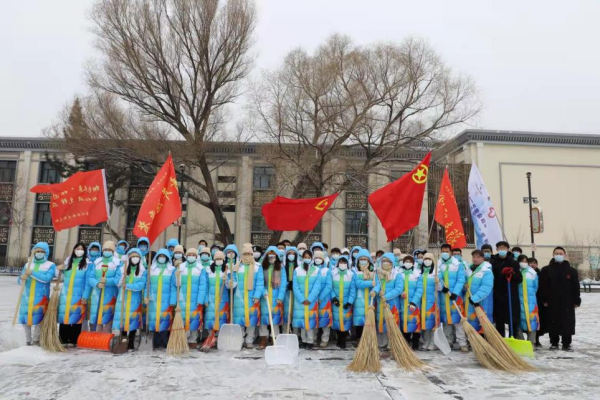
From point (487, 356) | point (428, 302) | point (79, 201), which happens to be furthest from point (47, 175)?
point (487, 356)

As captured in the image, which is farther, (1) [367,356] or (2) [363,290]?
(2) [363,290]

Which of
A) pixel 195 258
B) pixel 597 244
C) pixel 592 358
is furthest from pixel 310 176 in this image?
pixel 597 244

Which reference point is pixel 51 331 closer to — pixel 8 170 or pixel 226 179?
pixel 226 179

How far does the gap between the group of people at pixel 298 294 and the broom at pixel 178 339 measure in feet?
1.14

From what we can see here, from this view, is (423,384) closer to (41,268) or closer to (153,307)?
(153,307)

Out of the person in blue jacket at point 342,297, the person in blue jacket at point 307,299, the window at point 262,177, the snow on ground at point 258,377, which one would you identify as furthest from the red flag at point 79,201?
the window at point 262,177

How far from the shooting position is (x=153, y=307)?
7160 mm

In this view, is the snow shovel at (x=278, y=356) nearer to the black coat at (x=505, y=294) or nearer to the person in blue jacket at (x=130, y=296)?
the person in blue jacket at (x=130, y=296)

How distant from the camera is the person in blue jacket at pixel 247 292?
7.42 meters

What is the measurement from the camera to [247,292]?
7441 millimetres

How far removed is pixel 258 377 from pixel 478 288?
12.4 feet

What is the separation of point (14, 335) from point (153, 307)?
2142 mm

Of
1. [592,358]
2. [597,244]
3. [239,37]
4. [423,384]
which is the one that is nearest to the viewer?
[423,384]

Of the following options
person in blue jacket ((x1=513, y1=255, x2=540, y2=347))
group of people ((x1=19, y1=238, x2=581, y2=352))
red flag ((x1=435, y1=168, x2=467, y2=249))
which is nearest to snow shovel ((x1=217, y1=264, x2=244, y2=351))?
group of people ((x1=19, y1=238, x2=581, y2=352))
